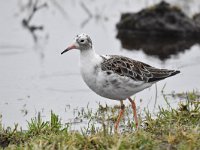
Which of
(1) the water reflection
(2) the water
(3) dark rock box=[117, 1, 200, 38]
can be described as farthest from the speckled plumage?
(3) dark rock box=[117, 1, 200, 38]

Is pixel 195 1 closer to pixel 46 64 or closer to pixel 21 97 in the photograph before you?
pixel 46 64

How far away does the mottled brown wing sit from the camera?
8.89 m

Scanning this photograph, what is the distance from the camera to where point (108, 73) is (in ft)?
28.8

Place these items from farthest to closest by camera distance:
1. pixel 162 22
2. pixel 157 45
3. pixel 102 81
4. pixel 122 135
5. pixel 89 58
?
pixel 162 22
pixel 157 45
pixel 89 58
pixel 102 81
pixel 122 135

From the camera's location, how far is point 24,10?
18656 millimetres

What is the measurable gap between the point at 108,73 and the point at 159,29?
835 centimetres

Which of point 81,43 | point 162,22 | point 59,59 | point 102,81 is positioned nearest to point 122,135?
point 102,81

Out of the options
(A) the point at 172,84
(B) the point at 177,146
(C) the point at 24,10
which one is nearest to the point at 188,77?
(A) the point at 172,84

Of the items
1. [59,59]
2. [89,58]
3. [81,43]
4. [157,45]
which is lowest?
[89,58]

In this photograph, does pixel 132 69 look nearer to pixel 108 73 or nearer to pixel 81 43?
pixel 108 73

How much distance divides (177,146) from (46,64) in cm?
718

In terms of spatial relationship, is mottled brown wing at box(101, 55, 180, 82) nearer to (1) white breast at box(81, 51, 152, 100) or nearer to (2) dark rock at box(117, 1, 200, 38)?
(1) white breast at box(81, 51, 152, 100)

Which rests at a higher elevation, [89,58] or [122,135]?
[89,58]

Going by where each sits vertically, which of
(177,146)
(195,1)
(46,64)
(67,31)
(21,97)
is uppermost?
(195,1)
